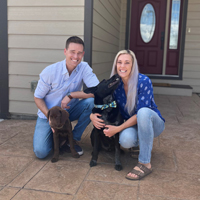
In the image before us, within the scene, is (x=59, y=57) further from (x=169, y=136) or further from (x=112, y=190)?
(x=112, y=190)

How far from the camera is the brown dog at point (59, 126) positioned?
207 cm

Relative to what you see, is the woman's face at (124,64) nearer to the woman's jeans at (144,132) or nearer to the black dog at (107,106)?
the black dog at (107,106)

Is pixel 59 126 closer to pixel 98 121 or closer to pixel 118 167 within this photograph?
pixel 98 121

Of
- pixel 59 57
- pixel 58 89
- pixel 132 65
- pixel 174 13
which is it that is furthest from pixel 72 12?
pixel 174 13

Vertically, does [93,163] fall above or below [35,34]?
below

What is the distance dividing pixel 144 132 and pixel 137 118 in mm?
125

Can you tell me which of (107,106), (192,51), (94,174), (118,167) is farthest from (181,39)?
(94,174)

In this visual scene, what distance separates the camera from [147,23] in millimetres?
6512

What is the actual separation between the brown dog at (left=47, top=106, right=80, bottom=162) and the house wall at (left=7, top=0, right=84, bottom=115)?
4.52ft

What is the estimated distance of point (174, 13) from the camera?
625 cm

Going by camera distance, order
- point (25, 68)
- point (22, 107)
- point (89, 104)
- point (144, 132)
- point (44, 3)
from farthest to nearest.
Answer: point (22, 107) < point (25, 68) < point (44, 3) < point (89, 104) < point (144, 132)

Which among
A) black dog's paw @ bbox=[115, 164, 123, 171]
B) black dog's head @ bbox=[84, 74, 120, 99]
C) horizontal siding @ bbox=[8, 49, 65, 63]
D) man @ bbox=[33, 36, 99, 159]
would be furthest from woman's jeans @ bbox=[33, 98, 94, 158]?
horizontal siding @ bbox=[8, 49, 65, 63]

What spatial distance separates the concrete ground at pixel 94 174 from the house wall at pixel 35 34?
88 centimetres

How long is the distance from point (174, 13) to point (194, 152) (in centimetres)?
480
